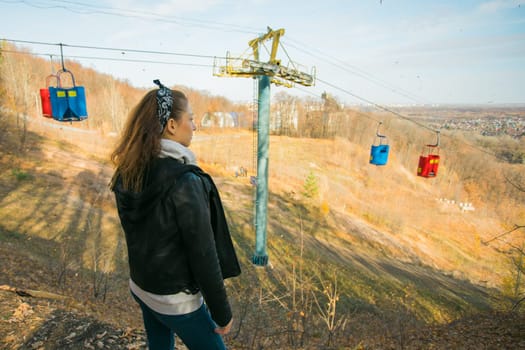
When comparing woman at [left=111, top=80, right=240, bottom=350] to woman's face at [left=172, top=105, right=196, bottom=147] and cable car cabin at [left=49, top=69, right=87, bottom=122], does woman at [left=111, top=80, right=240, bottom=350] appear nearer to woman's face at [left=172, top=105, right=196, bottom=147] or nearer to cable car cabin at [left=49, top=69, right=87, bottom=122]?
woman's face at [left=172, top=105, right=196, bottom=147]

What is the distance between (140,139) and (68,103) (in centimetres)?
621

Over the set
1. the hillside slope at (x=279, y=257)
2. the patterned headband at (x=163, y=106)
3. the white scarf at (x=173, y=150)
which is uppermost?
the patterned headband at (x=163, y=106)

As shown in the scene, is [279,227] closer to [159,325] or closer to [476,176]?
[159,325]

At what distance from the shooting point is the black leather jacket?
121 centimetres

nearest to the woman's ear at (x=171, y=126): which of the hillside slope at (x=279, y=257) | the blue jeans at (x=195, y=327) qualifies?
the blue jeans at (x=195, y=327)

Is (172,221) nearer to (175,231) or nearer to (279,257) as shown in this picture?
(175,231)

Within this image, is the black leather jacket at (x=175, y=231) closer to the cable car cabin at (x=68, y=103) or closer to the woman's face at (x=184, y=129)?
the woman's face at (x=184, y=129)

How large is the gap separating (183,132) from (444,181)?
52.2m

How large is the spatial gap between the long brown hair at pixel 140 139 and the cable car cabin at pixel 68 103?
19.3 ft

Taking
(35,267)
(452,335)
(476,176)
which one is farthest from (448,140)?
(35,267)

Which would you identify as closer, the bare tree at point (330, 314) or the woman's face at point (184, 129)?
the woman's face at point (184, 129)

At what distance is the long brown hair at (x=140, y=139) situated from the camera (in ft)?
4.23

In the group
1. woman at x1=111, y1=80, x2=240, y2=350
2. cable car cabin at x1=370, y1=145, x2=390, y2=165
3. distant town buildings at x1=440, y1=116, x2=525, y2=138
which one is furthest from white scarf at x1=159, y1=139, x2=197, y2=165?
distant town buildings at x1=440, y1=116, x2=525, y2=138

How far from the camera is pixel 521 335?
231 inches
